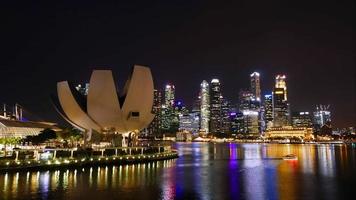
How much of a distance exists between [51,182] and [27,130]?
113ft

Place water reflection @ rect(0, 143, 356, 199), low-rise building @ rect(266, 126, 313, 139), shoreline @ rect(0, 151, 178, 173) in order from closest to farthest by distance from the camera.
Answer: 1. water reflection @ rect(0, 143, 356, 199)
2. shoreline @ rect(0, 151, 178, 173)
3. low-rise building @ rect(266, 126, 313, 139)

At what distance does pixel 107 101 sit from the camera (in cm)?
3125

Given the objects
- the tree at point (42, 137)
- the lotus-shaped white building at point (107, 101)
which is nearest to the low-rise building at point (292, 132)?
the tree at point (42, 137)

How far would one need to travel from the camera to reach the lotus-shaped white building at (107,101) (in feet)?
101

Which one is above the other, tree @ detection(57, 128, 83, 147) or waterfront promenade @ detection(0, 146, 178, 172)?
tree @ detection(57, 128, 83, 147)

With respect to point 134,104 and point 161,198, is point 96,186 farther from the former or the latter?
point 134,104

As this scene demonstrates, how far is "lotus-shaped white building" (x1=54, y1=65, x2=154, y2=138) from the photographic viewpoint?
101 feet

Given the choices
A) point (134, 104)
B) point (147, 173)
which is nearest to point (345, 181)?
point (147, 173)

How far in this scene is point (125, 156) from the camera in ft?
92.5

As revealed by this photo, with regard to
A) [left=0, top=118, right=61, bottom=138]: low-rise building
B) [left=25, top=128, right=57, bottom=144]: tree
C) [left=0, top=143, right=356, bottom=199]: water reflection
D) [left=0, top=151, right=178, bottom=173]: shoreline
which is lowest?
[left=0, top=143, right=356, bottom=199]: water reflection

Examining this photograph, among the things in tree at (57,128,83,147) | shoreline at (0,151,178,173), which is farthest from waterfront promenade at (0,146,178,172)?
tree at (57,128,83,147)

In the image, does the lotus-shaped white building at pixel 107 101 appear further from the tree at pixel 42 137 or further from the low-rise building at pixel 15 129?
the low-rise building at pixel 15 129

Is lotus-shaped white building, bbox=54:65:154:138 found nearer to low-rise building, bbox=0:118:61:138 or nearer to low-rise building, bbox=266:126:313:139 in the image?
low-rise building, bbox=0:118:61:138

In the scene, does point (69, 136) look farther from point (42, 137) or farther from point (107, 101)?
point (107, 101)
